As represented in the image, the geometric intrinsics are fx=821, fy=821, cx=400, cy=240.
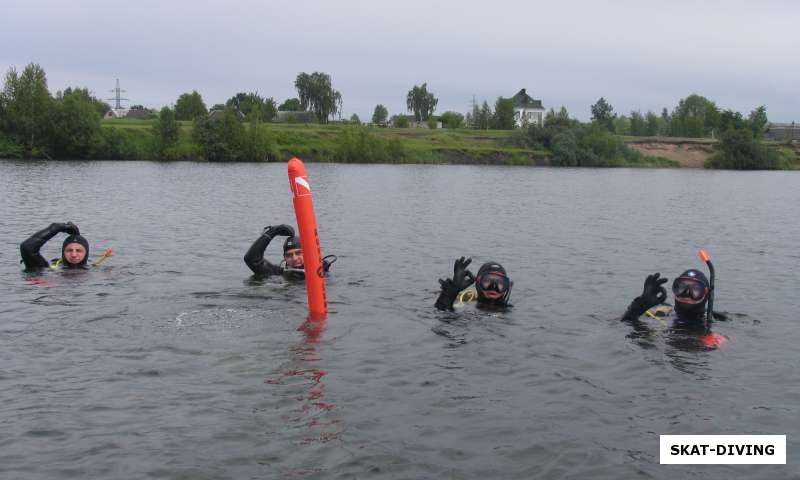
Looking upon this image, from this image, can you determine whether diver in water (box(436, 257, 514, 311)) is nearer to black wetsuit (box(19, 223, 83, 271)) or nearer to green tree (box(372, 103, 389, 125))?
black wetsuit (box(19, 223, 83, 271))

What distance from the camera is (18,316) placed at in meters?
12.6

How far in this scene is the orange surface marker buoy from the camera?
11.7 metres

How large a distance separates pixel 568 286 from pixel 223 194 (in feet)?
86.3

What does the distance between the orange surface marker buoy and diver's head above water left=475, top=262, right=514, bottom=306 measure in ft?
8.65

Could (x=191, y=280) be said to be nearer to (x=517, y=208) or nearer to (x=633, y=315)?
(x=633, y=315)

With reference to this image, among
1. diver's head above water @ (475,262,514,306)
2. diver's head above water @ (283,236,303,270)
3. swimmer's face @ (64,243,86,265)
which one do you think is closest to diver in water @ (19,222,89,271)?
swimmer's face @ (64,243,86,265)

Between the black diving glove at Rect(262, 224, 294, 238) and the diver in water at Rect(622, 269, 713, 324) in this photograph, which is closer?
the diver in water at Rect(622, 269, 713, 324)

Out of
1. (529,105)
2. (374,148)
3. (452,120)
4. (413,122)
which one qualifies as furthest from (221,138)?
(529,105)

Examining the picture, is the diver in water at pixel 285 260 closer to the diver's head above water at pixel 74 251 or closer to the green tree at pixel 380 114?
the diver's head above water at pixel 74 251

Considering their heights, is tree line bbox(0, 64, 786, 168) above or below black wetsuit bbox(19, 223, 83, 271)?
above

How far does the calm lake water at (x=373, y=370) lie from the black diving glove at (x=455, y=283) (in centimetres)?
26

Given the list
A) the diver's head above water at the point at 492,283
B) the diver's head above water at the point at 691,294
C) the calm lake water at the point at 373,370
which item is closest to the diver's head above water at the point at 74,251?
the calm lake water at the point at 373,370

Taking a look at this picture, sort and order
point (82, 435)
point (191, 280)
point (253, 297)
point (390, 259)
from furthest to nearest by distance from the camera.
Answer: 1. point (390, 259)
2. point (191, 280)
3. point (253, 297)
4. point (82, 435)

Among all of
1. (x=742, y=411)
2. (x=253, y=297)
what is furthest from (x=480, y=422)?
(x=253, y=297)
